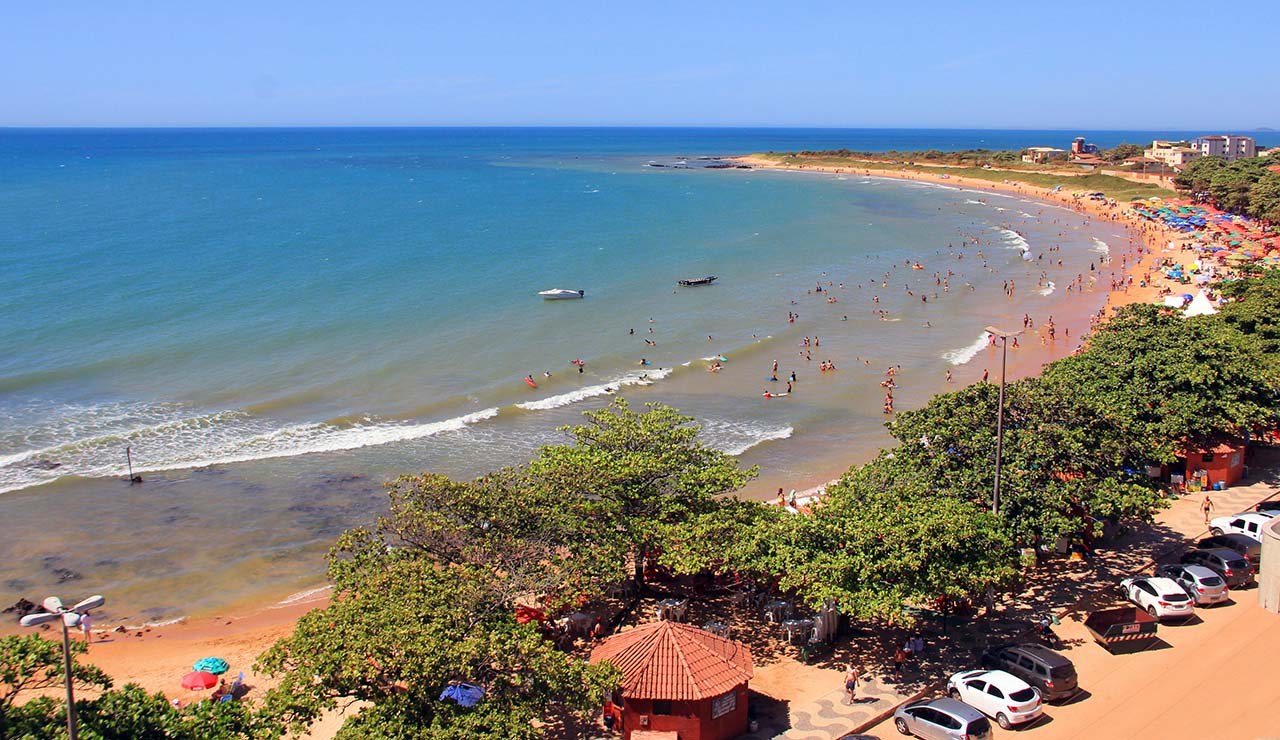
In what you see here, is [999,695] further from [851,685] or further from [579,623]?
[579,623]

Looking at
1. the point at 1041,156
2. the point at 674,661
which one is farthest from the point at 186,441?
the point at 1041,156

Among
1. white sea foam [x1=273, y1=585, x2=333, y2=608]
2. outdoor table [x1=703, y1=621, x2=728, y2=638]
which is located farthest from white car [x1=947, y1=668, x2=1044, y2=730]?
white sea foam [x1=273, y1=585, x2=333, y2=608]

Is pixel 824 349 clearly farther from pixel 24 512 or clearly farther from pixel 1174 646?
pixel 24 512

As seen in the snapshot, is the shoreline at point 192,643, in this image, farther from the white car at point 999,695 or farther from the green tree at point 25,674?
the white car at point 999,695

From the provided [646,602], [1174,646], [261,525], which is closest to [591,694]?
[646,602]

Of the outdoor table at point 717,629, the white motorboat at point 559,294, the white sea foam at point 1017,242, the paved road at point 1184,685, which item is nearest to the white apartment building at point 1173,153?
the white sea foam at point 1017,242

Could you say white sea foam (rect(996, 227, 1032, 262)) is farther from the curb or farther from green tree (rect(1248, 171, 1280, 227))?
the curb

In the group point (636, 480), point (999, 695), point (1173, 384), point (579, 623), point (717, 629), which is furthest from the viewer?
point (1173, 384)
